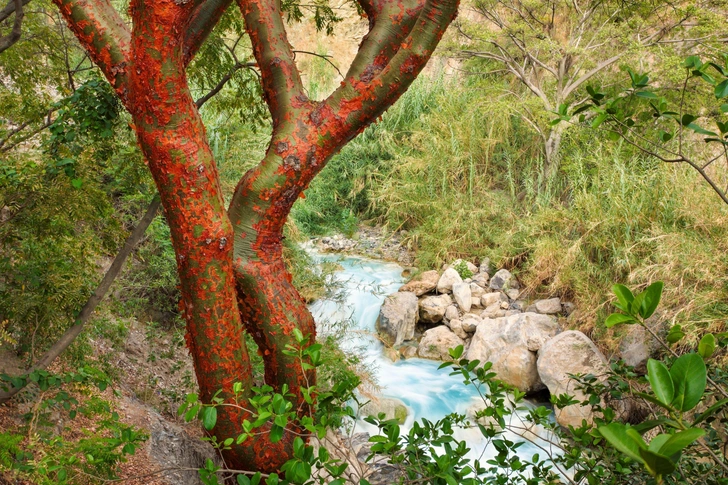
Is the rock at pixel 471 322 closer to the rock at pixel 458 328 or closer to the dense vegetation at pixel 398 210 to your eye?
the rock at pixel 458 328

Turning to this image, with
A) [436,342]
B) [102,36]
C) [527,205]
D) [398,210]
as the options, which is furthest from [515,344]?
[102,36]

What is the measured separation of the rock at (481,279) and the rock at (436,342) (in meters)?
0.94

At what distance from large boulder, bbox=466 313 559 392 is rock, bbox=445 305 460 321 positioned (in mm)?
436

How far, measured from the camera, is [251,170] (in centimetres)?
200

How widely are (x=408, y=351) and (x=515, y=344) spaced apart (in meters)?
1.11

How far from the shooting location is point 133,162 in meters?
2.79

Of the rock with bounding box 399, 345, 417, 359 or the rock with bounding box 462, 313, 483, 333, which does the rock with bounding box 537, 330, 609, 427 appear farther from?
the rock with bounding box 399, 345, 417, 359

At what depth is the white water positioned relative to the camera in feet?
16.7

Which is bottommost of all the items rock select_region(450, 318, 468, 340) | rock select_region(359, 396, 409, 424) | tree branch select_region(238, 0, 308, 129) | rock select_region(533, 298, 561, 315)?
rock select_region(359, 396, 409, 424)

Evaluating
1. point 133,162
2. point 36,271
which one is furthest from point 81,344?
point 133,162

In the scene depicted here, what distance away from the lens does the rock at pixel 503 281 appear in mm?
6820

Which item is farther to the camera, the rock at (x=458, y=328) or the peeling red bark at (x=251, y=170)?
the rock at (x=458, y=328)

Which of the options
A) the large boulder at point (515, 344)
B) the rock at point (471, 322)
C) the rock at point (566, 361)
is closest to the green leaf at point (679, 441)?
the rock at point (566, 361)

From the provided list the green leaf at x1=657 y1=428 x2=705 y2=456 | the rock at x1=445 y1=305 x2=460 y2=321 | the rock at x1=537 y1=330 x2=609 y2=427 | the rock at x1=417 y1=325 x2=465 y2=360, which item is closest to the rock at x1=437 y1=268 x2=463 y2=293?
the rock at x1=445 y1=305 x2=460 y2=321
